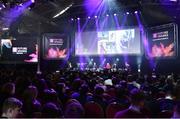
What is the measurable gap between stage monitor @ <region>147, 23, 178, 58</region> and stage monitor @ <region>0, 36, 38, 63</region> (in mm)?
7079

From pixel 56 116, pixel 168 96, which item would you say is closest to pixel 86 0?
pixel 168 96

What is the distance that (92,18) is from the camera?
2344 centimetres

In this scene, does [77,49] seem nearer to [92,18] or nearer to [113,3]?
[92,18]

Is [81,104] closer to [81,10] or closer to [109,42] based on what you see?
[109,42]

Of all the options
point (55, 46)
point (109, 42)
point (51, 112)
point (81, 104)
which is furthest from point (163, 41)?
point (51, 112)

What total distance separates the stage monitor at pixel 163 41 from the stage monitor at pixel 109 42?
124 cm

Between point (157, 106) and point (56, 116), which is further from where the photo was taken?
point (157, 106)

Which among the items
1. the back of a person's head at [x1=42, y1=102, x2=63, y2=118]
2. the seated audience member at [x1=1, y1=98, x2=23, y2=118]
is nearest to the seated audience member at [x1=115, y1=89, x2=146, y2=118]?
the back of a person's head at [x1=42, y1=102, x2=63, y2=118]

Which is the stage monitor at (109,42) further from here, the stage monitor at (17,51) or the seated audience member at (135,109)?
the seated audience member at (135,109)

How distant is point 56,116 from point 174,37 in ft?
46.8

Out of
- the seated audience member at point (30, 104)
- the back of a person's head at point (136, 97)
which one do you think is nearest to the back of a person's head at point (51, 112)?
the back of a person's head at point (136, 97)

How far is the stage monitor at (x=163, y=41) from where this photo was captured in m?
17.7

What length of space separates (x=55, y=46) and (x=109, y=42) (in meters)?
3.23

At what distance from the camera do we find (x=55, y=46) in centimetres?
2228
